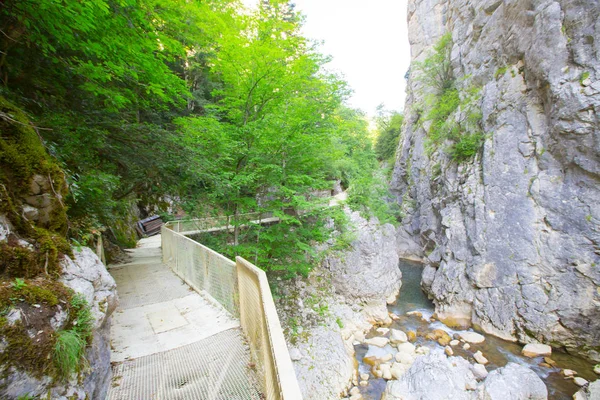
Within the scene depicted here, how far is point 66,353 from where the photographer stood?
1.94 metres

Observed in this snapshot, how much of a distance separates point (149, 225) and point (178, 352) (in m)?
17.4

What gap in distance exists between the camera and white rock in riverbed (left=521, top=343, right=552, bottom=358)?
961 centimetres

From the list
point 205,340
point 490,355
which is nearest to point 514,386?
point 490,355

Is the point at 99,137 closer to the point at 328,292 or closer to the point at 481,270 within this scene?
the point at 328,292

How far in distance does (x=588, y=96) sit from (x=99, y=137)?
54.5 feet

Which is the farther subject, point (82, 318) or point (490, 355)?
point (490, 355)

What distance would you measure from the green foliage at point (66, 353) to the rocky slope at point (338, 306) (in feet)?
25.1

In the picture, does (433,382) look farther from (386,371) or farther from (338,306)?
(338,306)

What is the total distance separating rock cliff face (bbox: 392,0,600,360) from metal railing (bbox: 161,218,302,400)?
41.7ft

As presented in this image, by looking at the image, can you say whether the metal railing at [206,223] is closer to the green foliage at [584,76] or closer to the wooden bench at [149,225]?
the wooden bench at [149,225]

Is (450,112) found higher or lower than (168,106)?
higher

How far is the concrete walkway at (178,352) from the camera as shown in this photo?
2.60m

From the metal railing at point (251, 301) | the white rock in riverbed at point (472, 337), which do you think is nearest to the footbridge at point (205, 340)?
the metal railing at point (251, 301)

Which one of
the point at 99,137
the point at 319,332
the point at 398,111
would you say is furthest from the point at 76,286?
the point at 398,111
